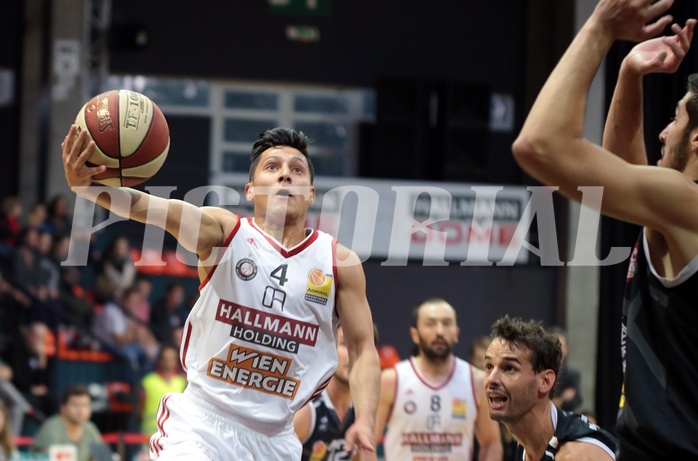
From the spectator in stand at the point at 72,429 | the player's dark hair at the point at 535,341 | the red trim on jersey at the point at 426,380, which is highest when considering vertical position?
the player's dark hair at the point at 535,341

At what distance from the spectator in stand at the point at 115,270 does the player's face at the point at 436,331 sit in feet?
21.8

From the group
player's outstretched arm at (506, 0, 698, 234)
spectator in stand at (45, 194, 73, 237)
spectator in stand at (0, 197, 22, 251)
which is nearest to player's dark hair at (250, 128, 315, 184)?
player's outstretched arm at (506, 0, 698, 234)

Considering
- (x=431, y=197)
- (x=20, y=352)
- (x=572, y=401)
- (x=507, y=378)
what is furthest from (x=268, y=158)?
(x=431, y=197)

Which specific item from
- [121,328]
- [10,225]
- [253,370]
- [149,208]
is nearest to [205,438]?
[253,370]

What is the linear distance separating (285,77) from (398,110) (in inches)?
81.4

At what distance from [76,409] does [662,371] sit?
A: 772 cm

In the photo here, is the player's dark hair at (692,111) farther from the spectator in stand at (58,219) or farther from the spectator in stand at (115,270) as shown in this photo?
the spectator in stand at (58,219)

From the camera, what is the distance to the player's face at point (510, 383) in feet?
13.5

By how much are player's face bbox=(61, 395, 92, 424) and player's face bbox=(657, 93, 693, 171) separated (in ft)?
25.3

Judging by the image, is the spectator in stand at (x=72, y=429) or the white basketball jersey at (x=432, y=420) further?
the spectator in stand at (x=72, y=429)

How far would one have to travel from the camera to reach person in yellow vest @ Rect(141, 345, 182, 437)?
1092 cm

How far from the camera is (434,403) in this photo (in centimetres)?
764

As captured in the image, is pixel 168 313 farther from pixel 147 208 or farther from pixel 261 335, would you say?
pixel 147 208

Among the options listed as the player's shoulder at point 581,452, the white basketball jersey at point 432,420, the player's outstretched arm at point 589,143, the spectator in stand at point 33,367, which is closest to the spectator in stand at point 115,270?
the spectator in stand at point 33,367
